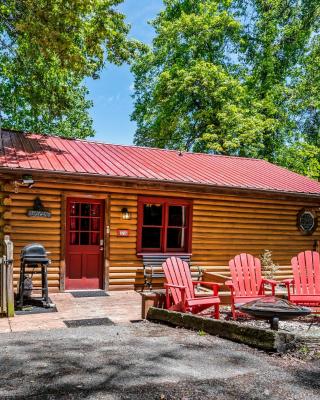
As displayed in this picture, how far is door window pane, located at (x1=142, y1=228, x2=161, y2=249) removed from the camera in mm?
9289

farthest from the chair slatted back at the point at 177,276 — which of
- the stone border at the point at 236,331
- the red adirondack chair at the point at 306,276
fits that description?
the red adirondack chair at the point at 306,276

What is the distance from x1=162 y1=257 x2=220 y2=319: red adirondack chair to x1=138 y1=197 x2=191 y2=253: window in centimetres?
285

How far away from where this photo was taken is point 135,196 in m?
8.98

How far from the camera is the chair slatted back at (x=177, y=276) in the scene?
611 cm

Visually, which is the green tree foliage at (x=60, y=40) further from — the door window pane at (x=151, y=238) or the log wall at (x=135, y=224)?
the door window pane at (x=151, y=238)

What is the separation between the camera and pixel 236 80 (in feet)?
67.9

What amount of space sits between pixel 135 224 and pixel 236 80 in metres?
14.2

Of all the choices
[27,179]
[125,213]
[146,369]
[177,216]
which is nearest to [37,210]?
[27,179]

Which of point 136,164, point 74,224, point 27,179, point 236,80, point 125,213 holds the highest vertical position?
point 236,80

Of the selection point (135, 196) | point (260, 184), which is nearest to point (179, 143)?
point (260, 184)

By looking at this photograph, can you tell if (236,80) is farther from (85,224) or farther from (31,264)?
(31,264)

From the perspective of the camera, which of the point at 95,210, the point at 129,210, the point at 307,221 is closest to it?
the point at 95,210

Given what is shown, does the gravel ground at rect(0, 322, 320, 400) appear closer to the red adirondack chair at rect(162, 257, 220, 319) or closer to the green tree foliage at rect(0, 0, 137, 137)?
the red adirondack chair at rect(162, 257, 220, 319)

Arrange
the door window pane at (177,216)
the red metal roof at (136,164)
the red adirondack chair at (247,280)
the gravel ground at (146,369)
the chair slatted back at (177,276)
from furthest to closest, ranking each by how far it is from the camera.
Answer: the door window pane at (177,216)
the red metal roof at (136,164)
the red adirondack chair at (247,280)
the chair slatted back at (177,276)
the gravel ground at (146,369)
